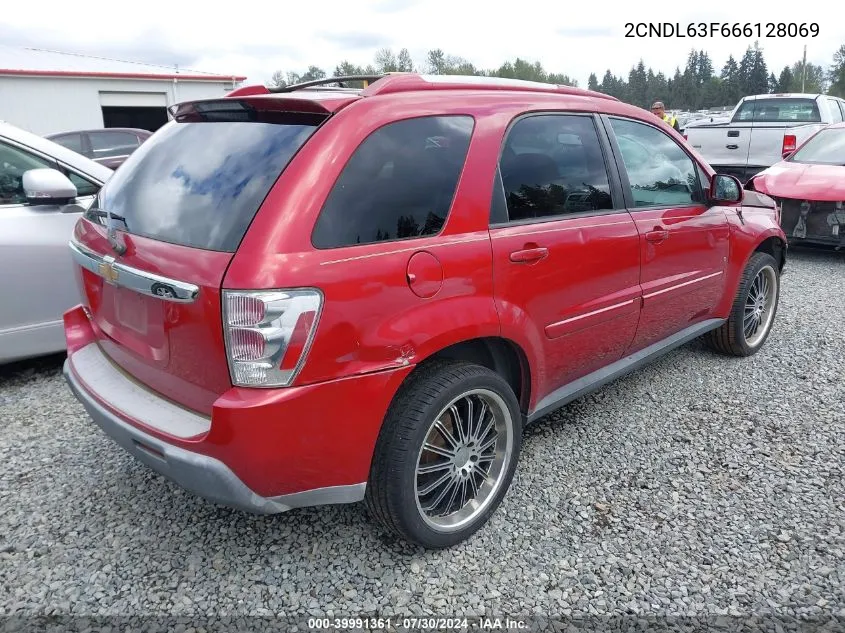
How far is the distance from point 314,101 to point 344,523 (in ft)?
5.59

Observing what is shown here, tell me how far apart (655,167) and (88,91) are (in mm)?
21679

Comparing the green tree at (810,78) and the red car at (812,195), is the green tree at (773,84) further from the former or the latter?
the red car at (812,195)

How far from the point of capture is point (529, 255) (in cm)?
259

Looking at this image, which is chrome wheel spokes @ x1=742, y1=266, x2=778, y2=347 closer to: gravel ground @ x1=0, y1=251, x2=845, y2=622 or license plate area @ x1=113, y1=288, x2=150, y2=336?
gravel ground @ x1=0, y1=251, x2=845, y2=622

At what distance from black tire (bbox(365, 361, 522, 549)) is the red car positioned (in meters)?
6.29

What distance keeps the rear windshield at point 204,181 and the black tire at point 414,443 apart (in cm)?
82

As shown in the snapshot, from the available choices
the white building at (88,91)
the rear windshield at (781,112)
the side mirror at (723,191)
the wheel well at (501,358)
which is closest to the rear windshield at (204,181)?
the wheel well at (501,358)

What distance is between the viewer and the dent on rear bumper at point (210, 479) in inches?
79.2

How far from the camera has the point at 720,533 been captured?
2588 mm

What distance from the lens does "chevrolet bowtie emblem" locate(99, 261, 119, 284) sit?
7.78 feet

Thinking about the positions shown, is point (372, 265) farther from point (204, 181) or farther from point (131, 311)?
point (131, 311)

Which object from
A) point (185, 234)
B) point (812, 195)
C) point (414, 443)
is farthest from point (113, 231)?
point (812, 195)

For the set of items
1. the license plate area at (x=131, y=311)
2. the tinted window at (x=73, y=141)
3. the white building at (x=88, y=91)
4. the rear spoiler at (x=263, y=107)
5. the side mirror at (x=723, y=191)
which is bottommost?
the license plate area at (x=131, y=311)

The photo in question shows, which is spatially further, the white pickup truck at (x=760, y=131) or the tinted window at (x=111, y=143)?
the tinted window at (x=111, y=143)
